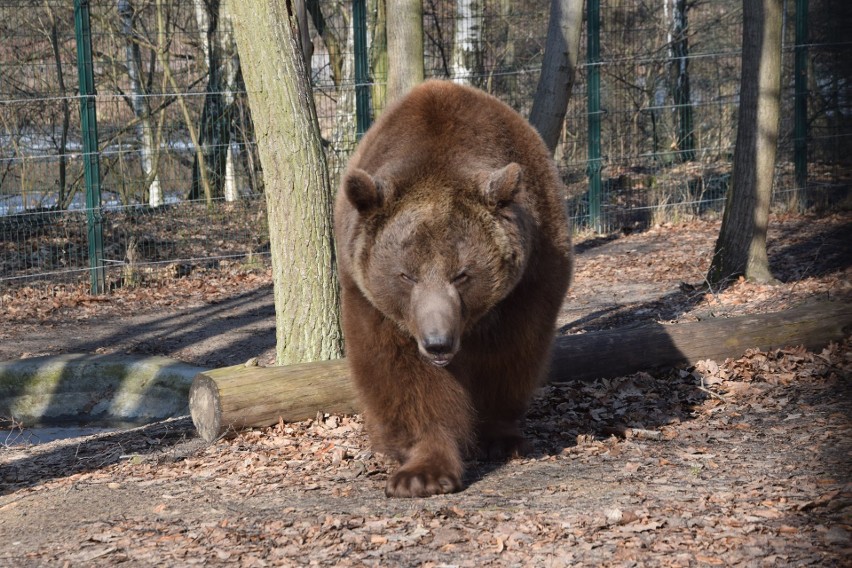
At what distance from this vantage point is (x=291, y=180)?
21.5 ft

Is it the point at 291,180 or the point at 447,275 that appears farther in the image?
the point at 291,180

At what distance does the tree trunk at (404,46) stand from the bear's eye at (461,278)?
349cm

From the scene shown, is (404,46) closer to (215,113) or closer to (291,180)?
(291,180)

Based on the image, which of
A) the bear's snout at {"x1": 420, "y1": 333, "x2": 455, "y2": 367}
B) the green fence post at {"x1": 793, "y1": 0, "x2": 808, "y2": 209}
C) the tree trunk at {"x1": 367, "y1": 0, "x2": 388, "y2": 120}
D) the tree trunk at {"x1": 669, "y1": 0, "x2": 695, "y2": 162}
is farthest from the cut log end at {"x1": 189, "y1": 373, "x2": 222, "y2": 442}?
the green fence post at {"x1": 793, "y1": 0, "x2": 808, "y2": 209}

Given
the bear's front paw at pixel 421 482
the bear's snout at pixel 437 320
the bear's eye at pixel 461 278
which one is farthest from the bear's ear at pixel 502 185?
the bear's front paw at pixel 421 482

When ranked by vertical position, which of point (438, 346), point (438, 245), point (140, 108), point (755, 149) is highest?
point (140, 108)

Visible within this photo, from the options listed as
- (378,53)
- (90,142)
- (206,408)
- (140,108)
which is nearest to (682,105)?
(378,53)

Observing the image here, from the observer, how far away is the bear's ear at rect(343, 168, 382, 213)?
4473mm

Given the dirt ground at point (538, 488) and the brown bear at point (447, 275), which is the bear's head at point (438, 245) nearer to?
the brown bear at point (447, 275)

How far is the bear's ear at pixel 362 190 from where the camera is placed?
447 cm

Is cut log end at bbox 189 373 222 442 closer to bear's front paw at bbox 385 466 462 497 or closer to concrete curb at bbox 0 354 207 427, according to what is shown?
bear's front paw at bbox 385 466 462 497

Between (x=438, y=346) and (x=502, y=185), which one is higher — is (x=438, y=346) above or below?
below

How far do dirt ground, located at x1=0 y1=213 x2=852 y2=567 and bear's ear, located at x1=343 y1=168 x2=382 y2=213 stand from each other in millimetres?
1407

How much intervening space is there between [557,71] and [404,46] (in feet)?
5.57
